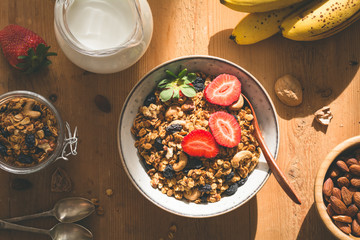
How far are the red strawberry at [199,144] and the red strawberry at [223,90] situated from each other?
0.10 meters

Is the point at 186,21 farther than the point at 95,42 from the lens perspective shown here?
Yes

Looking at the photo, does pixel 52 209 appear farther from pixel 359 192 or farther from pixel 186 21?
pixel 359 192

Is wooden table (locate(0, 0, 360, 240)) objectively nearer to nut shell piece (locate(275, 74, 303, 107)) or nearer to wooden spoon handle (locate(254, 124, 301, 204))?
nut shell piece (locate(275, 74, 303, 107))

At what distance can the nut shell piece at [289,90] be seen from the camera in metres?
1.06

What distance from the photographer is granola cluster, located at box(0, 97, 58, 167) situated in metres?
0.93

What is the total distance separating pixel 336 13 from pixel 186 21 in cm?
43

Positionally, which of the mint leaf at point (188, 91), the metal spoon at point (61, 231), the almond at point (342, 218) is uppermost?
the mint leaf at point (188, 91)

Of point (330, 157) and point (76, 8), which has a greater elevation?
point (76, 8)

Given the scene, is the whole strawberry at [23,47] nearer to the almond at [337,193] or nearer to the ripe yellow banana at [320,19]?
the ripe yellow banana at [320,19]

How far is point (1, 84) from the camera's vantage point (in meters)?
1.06

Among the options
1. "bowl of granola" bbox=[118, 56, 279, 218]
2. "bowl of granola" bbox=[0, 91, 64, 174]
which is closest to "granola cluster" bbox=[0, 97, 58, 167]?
"bowl of granola" bbox=[0, 91, 64, 174]

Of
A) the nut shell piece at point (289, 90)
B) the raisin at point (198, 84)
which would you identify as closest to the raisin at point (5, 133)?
the raisin at point (198, 84)

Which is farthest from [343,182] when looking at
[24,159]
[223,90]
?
[24,159]

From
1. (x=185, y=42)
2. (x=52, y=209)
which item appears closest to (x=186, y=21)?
(x=185, y=42)
